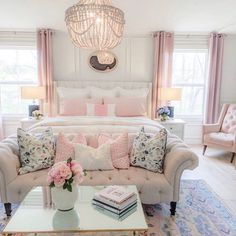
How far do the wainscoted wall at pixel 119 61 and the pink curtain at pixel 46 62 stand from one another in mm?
162

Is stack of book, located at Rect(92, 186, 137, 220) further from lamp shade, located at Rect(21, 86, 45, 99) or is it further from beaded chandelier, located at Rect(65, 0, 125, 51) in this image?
lamp shade, located at Rect(21, 86, 45, 99)

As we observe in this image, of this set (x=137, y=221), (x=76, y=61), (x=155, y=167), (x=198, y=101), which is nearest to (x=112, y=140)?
(x=155, y=167)

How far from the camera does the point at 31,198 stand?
201 centimetres

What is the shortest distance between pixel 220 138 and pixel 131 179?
2.53m

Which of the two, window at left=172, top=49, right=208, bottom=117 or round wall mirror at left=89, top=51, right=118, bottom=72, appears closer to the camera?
round wall mirror at left=89, top=51, right=118, bottom=72

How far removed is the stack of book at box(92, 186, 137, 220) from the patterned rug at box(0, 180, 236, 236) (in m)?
0.58

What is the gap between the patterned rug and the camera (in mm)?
2242

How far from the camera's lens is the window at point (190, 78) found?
5.13m

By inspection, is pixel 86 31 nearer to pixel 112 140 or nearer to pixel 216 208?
pixel 112 140

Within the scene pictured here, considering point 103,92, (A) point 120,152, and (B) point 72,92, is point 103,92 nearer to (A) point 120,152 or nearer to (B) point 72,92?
(B) point 72,92

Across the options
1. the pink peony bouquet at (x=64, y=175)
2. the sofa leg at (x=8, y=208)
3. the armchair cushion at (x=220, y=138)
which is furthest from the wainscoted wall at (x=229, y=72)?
the sofa leg at (x=8, y=208)

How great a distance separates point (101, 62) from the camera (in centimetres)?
480

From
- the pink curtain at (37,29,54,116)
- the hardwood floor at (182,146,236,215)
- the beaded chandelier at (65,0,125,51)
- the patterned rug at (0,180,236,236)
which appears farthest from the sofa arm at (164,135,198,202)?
the pink curtain at (37,29,54,116)

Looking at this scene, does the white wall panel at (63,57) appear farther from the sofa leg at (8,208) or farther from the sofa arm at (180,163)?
the sofa arm at (180,163)
